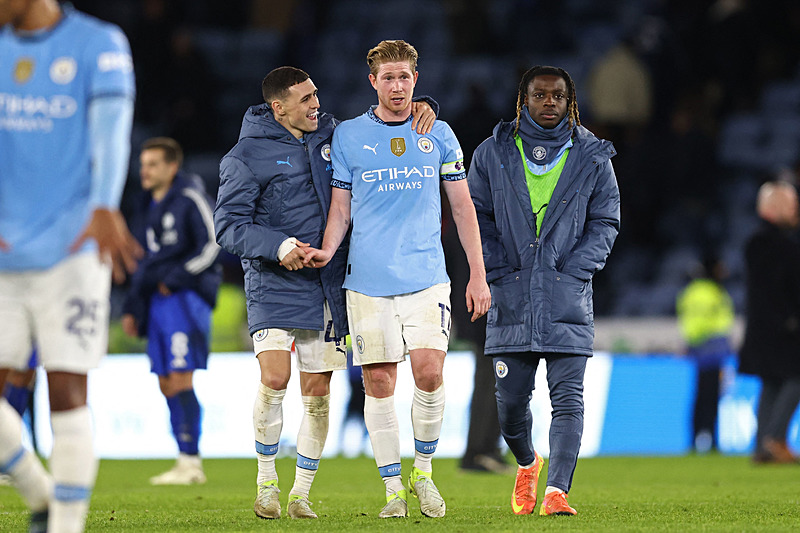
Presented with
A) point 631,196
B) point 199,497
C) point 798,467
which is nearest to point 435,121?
point 199,497

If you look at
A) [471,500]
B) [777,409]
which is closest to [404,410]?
[777,409]

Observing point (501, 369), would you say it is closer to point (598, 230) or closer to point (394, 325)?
point (394, 325)

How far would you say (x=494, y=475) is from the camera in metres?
10.2

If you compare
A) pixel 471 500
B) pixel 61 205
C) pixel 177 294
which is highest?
pixel 61 205

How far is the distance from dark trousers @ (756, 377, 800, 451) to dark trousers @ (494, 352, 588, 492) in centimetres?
541

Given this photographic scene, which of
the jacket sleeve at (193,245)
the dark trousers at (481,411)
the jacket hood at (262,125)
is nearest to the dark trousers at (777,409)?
the dark trousers at (481,411)

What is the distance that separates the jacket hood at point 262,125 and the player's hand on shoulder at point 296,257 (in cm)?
67

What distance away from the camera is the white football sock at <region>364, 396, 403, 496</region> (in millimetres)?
6500

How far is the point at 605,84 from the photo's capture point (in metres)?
18.7

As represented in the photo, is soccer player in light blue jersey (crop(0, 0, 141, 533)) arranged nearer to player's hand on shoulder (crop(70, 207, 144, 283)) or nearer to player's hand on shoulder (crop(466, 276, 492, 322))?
player's hand on shoulder (crop(70, 207, 144, 283))

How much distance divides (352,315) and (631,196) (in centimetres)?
1194

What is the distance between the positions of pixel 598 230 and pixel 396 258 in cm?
106

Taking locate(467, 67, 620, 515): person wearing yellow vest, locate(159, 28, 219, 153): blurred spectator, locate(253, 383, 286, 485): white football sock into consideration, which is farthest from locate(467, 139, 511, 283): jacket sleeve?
locate(159, 28, 219, 153): blurred spectator

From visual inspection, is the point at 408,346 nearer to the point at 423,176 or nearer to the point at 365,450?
the point at 423,176
